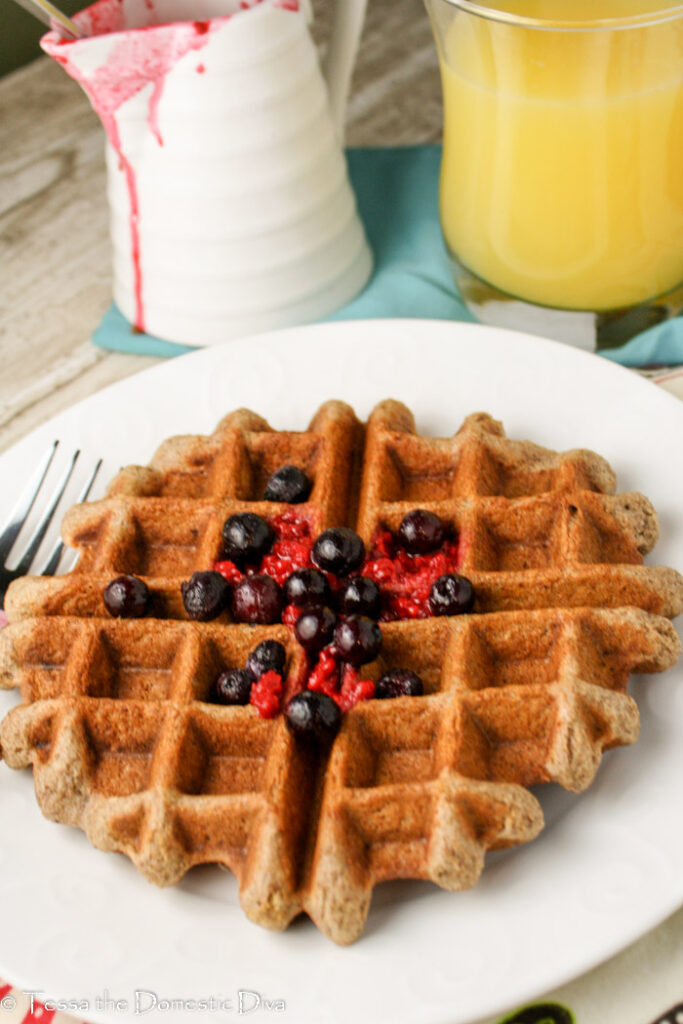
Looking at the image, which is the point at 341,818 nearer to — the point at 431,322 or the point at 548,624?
the point at 548,624

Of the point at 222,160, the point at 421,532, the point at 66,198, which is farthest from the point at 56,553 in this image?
the point at 66,198

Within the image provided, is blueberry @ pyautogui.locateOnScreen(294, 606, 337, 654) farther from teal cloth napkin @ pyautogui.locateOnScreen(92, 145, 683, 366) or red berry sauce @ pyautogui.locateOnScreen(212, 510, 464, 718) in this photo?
teal cloth napkin @ pyautogui.locateOnScreen(92, 145, 683, 366)

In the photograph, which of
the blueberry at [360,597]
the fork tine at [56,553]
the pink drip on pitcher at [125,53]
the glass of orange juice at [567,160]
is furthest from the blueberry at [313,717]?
→ the pink drip on pitcher at [125,53]

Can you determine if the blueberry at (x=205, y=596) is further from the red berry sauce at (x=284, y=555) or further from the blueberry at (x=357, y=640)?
the blueberry at (x=357, y=640)

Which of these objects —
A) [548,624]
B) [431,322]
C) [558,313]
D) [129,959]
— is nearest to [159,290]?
[431,322]

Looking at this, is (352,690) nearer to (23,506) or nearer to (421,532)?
(421,532)

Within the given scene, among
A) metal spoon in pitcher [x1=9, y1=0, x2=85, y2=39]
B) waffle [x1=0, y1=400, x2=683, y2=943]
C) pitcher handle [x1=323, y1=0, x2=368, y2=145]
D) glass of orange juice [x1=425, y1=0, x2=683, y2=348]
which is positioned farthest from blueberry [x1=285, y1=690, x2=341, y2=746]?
pitcher handle [x1=323, y1=0, x2=368, y2=145]
